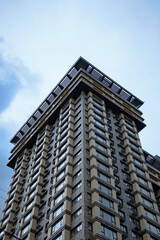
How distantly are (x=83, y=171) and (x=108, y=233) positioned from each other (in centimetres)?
1127

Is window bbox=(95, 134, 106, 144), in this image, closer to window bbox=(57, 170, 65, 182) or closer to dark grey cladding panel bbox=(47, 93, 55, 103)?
window bbox=(57, 170, 65, 182)

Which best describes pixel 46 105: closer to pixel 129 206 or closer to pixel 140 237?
pixel 129 206

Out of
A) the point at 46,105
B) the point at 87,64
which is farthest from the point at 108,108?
the point at 46,105

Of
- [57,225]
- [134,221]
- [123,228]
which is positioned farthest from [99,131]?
[57,225]

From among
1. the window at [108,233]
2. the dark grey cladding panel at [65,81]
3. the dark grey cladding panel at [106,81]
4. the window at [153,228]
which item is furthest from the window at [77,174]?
the dark grey cladding panel at [106,81]

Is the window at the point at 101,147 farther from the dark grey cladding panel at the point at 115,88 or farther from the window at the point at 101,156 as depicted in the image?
the dark grey cladding panel at the point at 115,88

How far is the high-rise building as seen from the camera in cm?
4897

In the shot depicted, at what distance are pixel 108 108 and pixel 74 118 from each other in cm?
1276

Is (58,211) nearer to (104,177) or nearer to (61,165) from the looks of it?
(104,177)

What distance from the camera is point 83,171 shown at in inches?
2116

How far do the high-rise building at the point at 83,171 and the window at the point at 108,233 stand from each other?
0.15 metres

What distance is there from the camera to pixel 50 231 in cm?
4925

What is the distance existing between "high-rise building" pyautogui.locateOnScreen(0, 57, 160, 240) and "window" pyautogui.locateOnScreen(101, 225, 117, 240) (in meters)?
0.15

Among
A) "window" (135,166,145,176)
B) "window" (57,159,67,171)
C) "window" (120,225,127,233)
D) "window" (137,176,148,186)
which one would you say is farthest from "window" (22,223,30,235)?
"window" (135,166,145,176)
